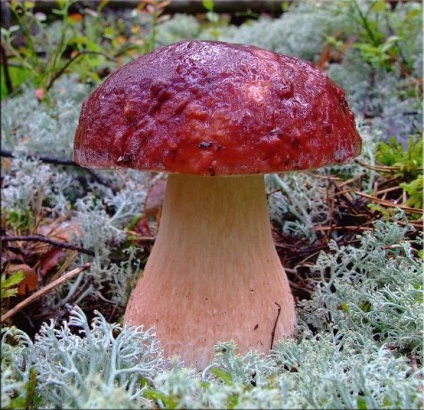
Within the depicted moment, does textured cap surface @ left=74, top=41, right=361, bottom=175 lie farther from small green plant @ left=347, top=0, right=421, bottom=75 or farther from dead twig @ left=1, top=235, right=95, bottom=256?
small green plant @ left=347, top=0, right=421, bottom=75

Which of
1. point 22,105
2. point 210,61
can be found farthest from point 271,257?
point 22,105

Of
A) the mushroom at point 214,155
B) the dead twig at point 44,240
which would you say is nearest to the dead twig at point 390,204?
the mushroom at point 214,155

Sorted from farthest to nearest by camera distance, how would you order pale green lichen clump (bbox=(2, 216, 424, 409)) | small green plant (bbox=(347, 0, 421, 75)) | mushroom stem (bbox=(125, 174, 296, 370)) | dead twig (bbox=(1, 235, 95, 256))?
small green plant (bbox=(347, 0, 421, 75))
dead twig (bbox=(1, 235, 95, 256))
mushroom stem (bbox=(125, 174, 296, 370))
pale green lichen clump (bbox=(2, 216, 424, 409))

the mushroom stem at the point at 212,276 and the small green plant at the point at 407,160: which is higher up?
the small green plant at the point at 407,160

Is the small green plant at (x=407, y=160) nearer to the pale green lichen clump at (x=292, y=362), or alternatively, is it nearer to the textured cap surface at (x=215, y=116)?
the pale green lichen clump at (x=292, y=362)

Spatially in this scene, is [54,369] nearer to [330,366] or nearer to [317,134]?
[330,366]

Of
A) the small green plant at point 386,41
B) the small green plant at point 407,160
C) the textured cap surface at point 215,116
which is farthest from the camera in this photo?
the small green plant at point 386,41

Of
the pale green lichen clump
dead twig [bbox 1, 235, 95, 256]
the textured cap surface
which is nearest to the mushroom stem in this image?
the pale green lichen clump

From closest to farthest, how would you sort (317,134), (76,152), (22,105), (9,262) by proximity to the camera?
(317,134) < (76,152) < (9,262) < (22,105)
